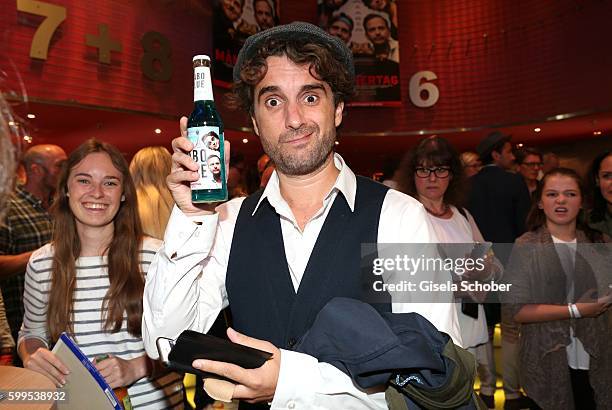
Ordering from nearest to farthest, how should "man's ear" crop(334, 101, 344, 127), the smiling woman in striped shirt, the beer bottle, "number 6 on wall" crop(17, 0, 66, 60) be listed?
the beer bottle, "man's ear" crop(334, 101, 344, 127), the smiling woman in striped shirt, "number 6 on wall" crop(17, 0, 66, 60)

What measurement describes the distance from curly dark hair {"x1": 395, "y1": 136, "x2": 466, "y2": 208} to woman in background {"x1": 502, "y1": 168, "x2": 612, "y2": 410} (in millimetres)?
650

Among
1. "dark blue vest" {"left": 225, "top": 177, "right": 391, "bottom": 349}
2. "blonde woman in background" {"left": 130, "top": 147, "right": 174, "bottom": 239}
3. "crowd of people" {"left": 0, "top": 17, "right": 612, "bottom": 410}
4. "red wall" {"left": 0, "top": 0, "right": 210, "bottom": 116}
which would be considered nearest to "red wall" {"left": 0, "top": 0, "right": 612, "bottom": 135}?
"red wall" {"left": 0, "top": 0, "right": 210, "bottom": 116}

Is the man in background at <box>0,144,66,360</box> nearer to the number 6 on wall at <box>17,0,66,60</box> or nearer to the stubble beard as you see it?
the stubble beard

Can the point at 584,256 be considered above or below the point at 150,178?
below

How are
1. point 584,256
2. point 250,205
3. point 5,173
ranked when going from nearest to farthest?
point 5,173, point 250,205, point 584,256

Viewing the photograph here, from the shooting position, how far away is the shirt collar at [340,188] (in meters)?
1.54

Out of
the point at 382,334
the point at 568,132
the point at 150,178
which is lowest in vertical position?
the point at 382,334

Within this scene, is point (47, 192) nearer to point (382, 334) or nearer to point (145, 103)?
point (382, 334)

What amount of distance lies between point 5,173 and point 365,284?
91 cm

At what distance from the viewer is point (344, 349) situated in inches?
47.5

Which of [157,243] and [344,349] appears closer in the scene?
[344,349]

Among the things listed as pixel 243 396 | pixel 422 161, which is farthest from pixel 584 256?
pixel 243 396

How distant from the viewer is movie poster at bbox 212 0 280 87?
8297mm

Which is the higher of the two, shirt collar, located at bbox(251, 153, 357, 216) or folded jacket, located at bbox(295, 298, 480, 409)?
shirt collar, located at bbox(251, 153, 357, 216)
